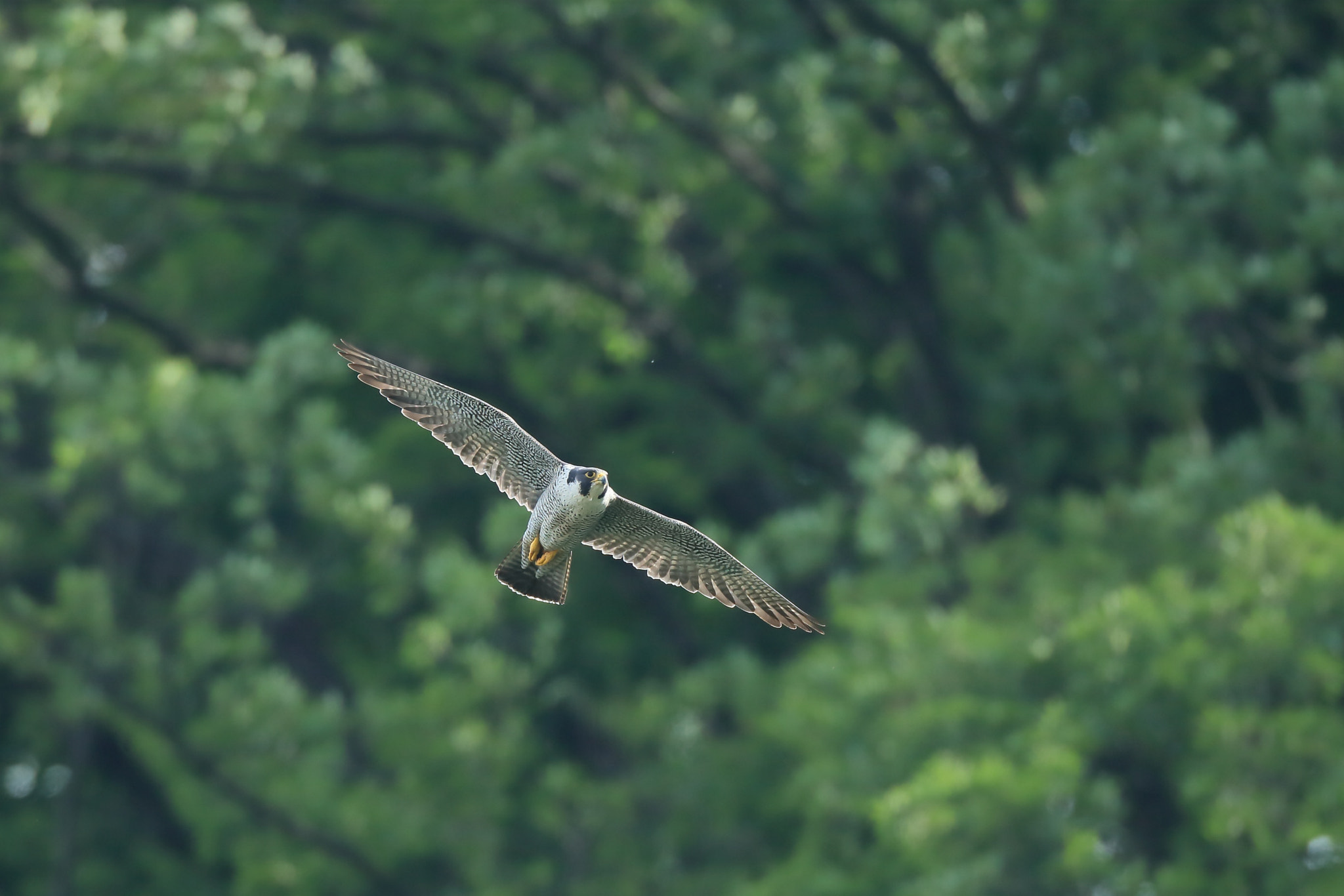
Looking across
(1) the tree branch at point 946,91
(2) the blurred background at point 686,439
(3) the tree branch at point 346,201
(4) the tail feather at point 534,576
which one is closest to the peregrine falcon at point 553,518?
(4) the tail feather at point 534,576

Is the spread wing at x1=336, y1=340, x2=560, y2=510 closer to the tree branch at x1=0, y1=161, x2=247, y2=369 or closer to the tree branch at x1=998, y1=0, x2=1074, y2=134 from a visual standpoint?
the tree branch at x1=998, y1=0, x2=1074, y2=134

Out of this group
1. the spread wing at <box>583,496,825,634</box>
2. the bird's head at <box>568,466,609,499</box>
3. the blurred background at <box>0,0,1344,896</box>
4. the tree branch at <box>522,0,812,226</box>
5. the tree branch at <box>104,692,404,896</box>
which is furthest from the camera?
the tree branch at <box>522,0,812,226</box>

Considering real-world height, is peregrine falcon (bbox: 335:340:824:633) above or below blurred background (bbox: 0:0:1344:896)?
above

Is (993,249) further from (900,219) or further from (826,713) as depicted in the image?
(826,713)

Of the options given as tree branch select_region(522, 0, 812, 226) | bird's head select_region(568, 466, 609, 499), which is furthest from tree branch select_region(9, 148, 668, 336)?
bird's head select_region(568, 466, 609, 499)

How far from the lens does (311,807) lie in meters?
13.8

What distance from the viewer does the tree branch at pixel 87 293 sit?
15.0m

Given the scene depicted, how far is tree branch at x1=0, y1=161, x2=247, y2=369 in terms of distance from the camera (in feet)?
49.3

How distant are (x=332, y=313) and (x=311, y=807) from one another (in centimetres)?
536

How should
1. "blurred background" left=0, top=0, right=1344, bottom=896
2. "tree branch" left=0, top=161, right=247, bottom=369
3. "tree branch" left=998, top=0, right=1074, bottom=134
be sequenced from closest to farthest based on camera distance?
"blurred background" left=0, top=0, right=1344, bottom=896, "tree branch" left=998, top=0, right=1074, bottom=134, "tree branch" left=0, top=161, right=247, bottom=369

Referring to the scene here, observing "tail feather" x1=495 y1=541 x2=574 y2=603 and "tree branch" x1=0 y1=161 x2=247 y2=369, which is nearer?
"tail feather" x1=495 y1=541 x2=574 y2=603

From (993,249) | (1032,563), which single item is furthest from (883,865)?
(993,249)

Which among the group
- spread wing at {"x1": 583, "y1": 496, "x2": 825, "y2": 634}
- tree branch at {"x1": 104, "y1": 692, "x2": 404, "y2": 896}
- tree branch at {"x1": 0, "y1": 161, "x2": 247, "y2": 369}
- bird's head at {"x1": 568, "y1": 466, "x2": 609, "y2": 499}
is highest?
bird's head at {"x1": 568, "y1": 466, "x2": 609, "y2": 499}

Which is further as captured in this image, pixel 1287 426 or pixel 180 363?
pixel 180 363
